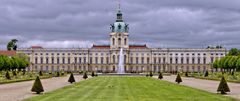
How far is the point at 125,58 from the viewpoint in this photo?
126188mm

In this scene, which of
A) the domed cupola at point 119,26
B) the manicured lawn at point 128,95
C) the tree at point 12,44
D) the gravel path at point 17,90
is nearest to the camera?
the manicured lawn at point 128,95

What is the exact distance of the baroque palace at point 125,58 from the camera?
416ft

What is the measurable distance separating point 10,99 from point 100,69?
10547cm

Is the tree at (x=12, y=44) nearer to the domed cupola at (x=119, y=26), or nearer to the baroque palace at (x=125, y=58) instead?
the baroque palace at (x=125, y=58)

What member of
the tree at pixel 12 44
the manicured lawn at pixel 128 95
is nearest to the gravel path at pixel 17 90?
the manicured lawn at pixel 128 95

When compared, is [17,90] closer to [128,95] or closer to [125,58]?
[128,95]

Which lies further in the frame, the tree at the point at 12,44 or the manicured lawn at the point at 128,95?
the tree at the point at 12,44

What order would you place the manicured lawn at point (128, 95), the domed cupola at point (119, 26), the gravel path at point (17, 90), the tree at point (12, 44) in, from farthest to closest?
1. the tree at point (12, 44)
2. the domed cupola at point (119, 26)
3. the gravel path at point (17, 90)
4. the manicured lawn at point (128, 95)

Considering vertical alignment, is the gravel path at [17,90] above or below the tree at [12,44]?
below

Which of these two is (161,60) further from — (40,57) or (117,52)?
(40,57)

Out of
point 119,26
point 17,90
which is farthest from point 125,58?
point 17,90

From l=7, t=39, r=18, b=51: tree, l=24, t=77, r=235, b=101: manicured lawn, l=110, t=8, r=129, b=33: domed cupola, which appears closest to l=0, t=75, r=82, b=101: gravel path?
l=24, t=77, r=235, b=101: manicured lawn

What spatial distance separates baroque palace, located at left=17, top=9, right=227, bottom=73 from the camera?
127 m

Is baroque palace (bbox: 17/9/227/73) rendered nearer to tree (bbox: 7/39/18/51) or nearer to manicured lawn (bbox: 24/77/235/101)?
tree (bbox: 7/39/18/51)
